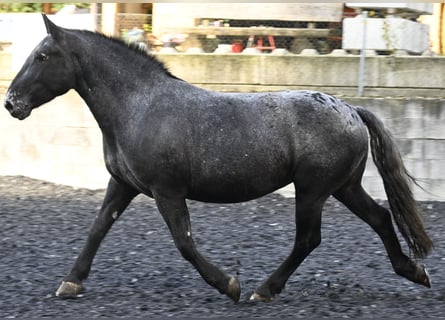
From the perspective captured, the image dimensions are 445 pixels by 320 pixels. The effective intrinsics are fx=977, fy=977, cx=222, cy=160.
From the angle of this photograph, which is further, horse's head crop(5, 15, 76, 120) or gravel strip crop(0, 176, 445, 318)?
horse's head crop(5, 15, 76, 120)

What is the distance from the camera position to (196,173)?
6328mm

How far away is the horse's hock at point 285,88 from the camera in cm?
1058

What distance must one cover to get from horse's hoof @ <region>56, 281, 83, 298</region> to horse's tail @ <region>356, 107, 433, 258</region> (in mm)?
2257

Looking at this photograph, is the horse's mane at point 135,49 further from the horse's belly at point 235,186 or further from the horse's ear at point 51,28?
the horse's belly at point 235,186

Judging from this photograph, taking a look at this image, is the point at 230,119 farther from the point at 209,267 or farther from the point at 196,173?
the point at 209,267

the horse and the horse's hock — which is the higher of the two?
the horse

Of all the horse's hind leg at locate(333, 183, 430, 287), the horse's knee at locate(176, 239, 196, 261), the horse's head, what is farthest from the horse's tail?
the horse's head

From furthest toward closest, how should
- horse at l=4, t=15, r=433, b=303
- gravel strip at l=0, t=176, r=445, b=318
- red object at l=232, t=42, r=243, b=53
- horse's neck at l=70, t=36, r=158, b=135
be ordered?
red object at l=232, t=42, r=243, b=53 → horse's neck at l=70, t=36, r=158, b=135 → horse at l=4, t=15, r=433, b=303 → gravel strip at l=0, t=176, r=445, b=318

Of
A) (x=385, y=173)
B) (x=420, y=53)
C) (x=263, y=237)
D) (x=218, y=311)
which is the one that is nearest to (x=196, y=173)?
(x=218, y=311)

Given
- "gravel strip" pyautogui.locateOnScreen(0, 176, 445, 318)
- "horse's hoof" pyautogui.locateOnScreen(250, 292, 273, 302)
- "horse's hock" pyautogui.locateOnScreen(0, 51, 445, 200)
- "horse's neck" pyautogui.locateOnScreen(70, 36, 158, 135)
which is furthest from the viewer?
"horse's hock" pyautogui.locateOnScreen(0, 51, 445, 200)

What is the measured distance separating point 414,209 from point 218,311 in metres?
1.67

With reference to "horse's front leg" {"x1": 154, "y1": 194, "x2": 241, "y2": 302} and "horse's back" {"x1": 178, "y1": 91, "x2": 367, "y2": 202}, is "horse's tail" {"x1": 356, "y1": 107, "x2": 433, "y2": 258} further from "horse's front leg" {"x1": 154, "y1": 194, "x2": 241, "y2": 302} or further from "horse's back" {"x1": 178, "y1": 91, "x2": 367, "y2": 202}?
"horse's front leg" {"x1": 154, "y1": 194, "x2": 241, "y2": 302}

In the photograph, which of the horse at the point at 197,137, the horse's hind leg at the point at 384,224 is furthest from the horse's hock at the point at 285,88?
the horse at the point at 197,137

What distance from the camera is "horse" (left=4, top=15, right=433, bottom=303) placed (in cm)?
632
